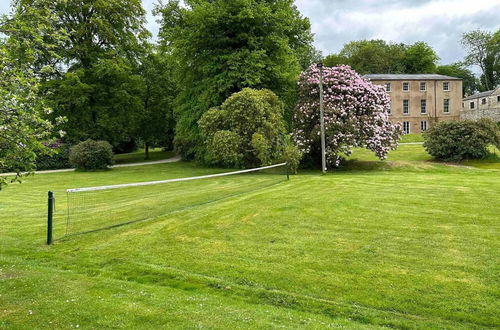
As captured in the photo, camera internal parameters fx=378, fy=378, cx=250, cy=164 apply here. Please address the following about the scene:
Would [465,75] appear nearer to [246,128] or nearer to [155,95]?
[155,95]

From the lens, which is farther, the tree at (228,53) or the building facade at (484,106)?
the building facade at (484,106)

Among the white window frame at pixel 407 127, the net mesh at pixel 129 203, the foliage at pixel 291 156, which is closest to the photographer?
the net mesh at pixel 129 203

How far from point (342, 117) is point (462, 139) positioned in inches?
406

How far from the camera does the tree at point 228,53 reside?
28.8 meters

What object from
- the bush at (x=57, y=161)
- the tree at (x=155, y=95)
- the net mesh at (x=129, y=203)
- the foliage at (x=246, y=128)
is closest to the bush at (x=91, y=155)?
the bush at (x=57, y=161)

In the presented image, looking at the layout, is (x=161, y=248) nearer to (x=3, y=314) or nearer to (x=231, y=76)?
(x=3, y=314)

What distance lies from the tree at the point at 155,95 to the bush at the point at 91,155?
29.4 ft

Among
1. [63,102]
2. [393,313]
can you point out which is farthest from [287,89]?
[393,313]

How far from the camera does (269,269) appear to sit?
718 centimetres

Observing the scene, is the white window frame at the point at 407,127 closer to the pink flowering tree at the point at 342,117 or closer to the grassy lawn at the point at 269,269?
the pink flowering tree at the point at 342,117

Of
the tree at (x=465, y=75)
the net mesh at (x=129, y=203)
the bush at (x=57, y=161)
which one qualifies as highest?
the tree at (x=465, y=75)

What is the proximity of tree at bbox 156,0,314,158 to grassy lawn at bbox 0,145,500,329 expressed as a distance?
60.9 ft

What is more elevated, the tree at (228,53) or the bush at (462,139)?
the tree at (228,53)

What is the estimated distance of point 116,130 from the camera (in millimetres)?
38281
